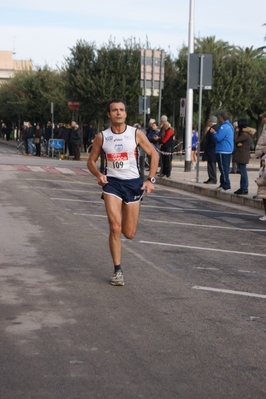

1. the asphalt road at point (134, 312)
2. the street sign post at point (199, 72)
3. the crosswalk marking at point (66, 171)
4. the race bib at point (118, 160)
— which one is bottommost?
the crosswalk marking at point (66, 171)

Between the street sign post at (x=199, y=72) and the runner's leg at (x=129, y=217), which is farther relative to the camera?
the street sign post at (x=199, y=72)

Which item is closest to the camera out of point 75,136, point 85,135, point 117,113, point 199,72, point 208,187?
point 117,113

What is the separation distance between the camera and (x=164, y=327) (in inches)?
250

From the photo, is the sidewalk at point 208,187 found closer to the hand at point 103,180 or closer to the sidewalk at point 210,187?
the sidewalk at point 210,187

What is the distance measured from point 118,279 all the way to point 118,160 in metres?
1.17

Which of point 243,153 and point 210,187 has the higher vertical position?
point 243,153

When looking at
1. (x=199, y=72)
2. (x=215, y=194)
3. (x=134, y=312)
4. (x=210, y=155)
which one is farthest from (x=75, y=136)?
(x=134, y=312)

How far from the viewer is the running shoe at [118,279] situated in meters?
7.99

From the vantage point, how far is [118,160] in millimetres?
7977

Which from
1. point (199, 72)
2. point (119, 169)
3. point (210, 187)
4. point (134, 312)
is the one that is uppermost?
point (199, 72)

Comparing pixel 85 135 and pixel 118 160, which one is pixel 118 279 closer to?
pixel 118 160

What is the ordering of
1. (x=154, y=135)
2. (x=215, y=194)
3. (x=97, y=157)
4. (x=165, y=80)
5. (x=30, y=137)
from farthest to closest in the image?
(x=165, y=80) → (x=30, y=137) → (x=154, y=135) → (x=215, y=194) → (x=97, y=157)

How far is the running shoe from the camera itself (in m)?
7.99

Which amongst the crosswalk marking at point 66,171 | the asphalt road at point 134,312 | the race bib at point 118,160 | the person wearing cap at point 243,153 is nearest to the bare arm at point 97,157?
the race bib at point 118,160
